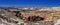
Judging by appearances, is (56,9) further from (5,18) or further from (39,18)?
(5,18)

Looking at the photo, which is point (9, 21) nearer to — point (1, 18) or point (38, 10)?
point (1, 18)

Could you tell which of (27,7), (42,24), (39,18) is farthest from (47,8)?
(42,24)

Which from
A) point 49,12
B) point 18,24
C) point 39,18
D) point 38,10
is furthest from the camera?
point 38,10

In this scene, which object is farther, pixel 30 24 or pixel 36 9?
pixel 36 9

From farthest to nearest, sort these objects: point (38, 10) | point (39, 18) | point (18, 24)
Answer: point (38, 10)
point (39, 18)
point (18, 24)

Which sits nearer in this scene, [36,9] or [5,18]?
[5,18]

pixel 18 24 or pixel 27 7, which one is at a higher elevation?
pixel 27 7

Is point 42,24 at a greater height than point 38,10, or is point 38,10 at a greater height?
point 38,10

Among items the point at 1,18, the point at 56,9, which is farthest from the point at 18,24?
the point at 56,9
